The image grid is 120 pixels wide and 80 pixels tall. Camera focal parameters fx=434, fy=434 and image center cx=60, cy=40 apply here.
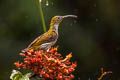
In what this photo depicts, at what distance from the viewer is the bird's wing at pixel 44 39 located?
2887 millimetres

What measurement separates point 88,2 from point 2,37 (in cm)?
172

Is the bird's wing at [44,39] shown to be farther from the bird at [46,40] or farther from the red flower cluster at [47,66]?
the red flower cluster at [47,66]

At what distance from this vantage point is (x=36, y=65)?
2453mm

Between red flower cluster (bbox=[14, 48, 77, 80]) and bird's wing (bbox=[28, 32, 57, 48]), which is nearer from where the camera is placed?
red flower cluster (bbox=[14, 48, 77, 80])

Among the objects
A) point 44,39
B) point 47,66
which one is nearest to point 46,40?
point 44,39

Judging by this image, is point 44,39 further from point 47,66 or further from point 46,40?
point 47,66

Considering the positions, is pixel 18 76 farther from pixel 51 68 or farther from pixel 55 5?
pixel 55 5

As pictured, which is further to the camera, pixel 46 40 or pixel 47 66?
pixel 46 40

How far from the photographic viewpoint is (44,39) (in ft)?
9.87

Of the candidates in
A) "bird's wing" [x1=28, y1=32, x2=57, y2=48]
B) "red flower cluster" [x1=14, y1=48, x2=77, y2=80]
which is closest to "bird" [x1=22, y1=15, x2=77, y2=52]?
"bird's wing" [x1=28, y1=32, x2=57, y2=48]

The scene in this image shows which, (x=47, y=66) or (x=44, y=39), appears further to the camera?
(x=44, y=39)

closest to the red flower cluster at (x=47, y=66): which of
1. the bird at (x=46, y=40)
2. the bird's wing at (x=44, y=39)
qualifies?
the bird at (x=46, y=40)

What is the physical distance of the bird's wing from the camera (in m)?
2.89

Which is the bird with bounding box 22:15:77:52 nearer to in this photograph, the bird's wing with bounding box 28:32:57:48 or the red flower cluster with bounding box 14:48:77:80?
the bird's wing with bounding box 28:32:57:48
